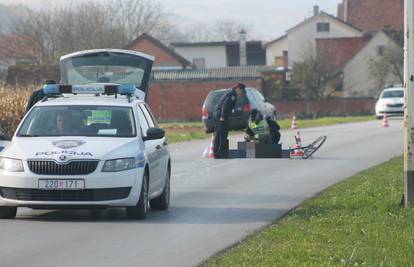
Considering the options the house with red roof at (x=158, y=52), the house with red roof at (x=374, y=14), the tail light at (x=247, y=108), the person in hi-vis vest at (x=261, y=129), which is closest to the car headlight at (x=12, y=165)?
the person in hi-vis vest at (x=261, y=129)

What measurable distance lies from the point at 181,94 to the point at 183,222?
198 ft

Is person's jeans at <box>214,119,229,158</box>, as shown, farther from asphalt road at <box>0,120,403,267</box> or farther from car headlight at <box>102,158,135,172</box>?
car headlight at <box>102,158,135,172</box>

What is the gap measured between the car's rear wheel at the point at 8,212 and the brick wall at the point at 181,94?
59.6 m

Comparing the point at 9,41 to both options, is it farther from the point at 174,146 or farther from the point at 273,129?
the point at 273,129

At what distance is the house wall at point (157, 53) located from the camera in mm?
85688

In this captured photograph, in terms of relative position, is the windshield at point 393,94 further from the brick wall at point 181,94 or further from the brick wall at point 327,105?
the brick wall at point 181,94

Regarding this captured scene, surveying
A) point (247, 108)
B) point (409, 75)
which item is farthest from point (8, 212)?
point (247, 108)

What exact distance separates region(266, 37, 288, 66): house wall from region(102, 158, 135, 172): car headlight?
95.0 m

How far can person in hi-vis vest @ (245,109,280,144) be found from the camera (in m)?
24.8

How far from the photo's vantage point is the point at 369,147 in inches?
1187

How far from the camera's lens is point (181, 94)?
73.8 m

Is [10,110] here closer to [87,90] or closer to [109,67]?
[109,67]

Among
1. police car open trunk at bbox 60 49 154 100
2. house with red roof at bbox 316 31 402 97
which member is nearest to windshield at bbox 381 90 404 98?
house with red roof at bbox 316 31 402 97

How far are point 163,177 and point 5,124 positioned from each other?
55.6 feet
